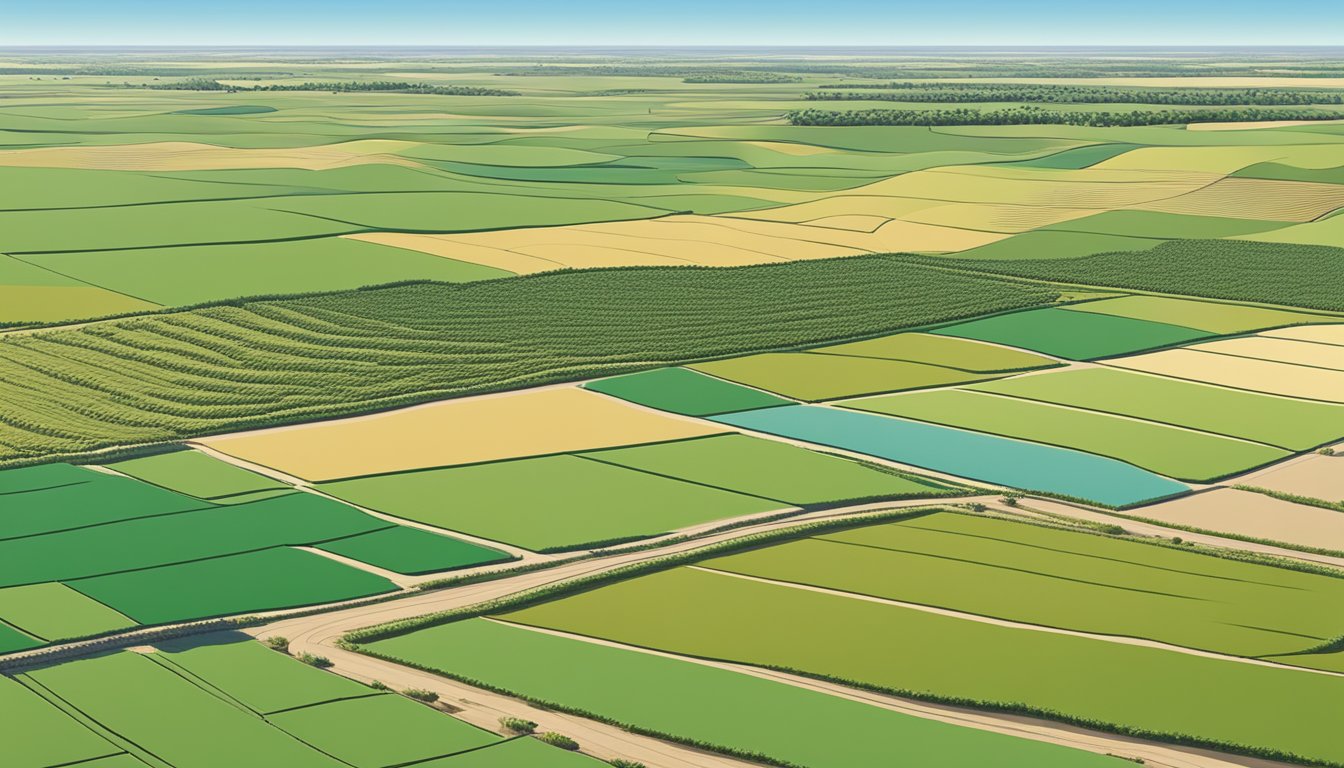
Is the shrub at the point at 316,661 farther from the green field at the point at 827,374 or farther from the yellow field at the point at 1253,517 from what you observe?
the green field at the point at 827,374

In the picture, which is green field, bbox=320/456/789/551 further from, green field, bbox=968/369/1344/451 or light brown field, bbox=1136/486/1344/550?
green field, bbox=968/369/1344/451

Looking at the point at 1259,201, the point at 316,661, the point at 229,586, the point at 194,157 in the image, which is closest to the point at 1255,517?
the point at 316,661

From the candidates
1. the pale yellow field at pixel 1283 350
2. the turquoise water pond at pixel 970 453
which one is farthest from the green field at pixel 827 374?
the pale yellow field at pixel 1283 350

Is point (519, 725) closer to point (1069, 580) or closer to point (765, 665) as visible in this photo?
point (765, 665)

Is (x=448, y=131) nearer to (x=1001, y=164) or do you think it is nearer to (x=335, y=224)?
(x=1001, y=164)

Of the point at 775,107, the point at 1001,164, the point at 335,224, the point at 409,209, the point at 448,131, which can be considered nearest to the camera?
the point at 335,224

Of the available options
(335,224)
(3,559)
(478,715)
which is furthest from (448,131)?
(478,715)

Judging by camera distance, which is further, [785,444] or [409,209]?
[409,209]
